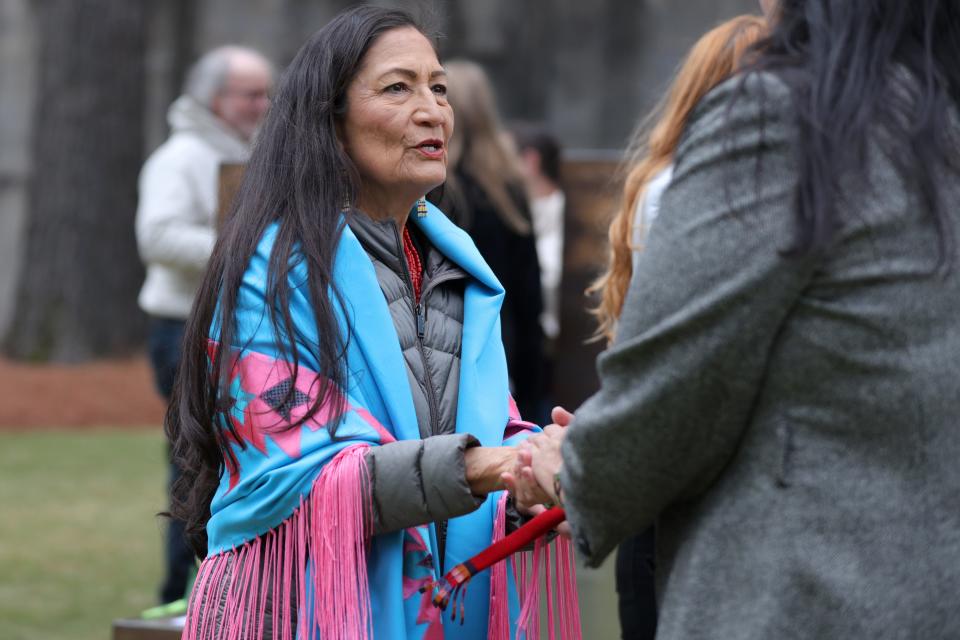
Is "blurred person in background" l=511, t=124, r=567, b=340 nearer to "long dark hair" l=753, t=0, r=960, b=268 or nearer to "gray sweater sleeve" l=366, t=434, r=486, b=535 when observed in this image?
"gray sweater sleeve" l=366, t=434, r=486, b=535

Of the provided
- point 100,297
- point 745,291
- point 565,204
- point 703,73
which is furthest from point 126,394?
point 745,291

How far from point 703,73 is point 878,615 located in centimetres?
185

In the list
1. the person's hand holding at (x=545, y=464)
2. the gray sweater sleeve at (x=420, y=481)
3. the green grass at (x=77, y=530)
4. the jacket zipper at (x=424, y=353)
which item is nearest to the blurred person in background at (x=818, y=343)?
the person's hand holding at (x=545, y=464)

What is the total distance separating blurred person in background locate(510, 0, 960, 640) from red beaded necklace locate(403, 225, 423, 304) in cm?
94

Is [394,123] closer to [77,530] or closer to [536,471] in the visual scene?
[536,471]

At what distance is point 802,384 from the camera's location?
1.95 m

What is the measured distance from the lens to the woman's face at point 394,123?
279cm

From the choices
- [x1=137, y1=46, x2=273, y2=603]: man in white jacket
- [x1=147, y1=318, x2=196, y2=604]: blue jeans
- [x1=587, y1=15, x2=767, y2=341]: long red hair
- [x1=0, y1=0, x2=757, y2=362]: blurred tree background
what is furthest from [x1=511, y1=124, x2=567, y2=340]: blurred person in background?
[x1=0, y1=0, x2=757, y2=362]: blurred tree background

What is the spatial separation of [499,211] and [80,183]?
8749 millimetres

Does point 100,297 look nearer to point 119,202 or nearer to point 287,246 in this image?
point 119,202

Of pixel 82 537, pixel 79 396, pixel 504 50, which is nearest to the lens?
pixel 82 537

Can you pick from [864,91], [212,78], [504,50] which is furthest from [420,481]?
[504,50]

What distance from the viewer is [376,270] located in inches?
108

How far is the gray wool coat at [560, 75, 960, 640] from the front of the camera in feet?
6.26
